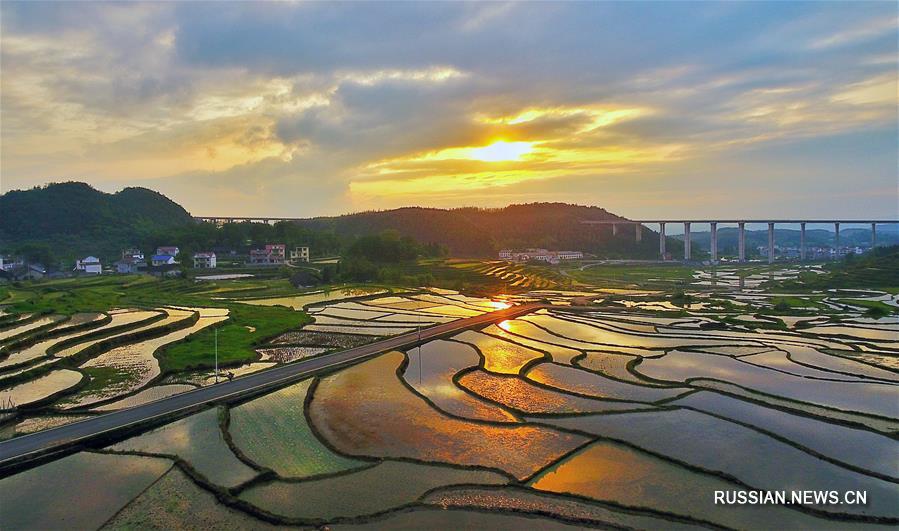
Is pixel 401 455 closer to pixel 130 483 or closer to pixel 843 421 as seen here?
pixel 130 483

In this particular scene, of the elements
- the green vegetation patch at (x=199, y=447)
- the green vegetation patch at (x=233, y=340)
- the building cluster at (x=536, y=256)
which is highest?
the building cluster at (x=536, y=256)

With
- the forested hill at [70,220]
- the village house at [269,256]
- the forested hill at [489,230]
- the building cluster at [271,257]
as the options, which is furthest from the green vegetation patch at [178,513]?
the forested hill at [489,230]

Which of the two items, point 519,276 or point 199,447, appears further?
point 519,276

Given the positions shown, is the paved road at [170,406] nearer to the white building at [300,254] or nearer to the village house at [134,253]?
the white building at [300,254]

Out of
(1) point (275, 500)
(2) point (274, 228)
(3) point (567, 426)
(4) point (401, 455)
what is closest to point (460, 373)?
(3) point (567, 426)

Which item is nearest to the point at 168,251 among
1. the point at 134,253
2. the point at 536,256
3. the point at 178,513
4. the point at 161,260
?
the point at 134,253

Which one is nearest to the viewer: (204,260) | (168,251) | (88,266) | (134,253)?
(88,266)

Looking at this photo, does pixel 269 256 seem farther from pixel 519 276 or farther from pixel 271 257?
pixel 519 276
